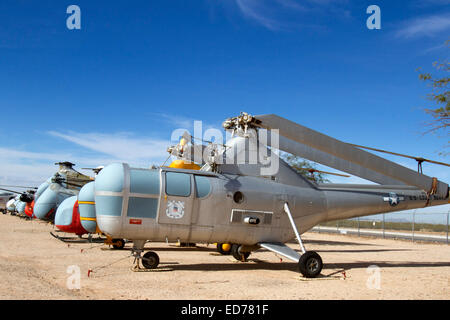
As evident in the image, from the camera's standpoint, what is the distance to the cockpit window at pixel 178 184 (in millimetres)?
10938

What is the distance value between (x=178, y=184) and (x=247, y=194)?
2.11 meters

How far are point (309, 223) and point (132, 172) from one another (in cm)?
589

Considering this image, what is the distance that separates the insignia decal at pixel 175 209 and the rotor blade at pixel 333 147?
10.8 feet

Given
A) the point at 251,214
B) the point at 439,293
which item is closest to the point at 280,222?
the point at 251,214

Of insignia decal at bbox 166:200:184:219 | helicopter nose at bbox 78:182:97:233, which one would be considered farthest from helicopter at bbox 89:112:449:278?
helicopter nose at bbox 78:182:97:233

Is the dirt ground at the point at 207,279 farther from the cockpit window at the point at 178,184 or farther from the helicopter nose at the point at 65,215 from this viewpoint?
the helicopter nose at the point at 65,215

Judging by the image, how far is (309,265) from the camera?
10781mm

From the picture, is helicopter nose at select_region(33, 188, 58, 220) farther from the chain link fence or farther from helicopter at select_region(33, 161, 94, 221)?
the chain link fence

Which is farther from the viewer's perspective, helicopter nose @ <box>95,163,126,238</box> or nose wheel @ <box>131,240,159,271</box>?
nose wheel @ <box>131,240,159,271</box>

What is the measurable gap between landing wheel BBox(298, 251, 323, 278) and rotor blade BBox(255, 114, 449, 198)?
9.98ft

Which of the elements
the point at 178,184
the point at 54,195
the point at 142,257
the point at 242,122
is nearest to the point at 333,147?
the point at 242,122

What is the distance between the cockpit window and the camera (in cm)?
1094

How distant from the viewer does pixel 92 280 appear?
9656 millimetres

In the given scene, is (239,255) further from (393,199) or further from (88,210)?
(88,210)
